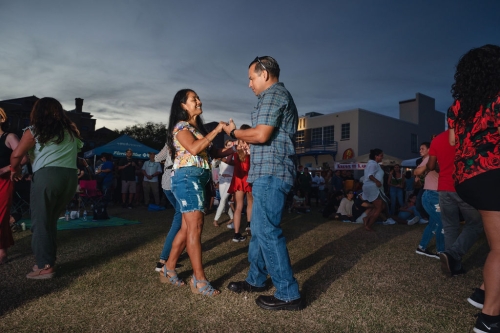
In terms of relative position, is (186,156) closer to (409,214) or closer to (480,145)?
(480,145)

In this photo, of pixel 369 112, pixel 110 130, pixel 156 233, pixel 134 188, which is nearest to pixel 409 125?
pixel 369 112

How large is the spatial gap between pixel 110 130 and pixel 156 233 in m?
60.0

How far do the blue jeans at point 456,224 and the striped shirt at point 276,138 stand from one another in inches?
95.6

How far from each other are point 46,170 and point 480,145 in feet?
13.5

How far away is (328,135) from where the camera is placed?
116ft

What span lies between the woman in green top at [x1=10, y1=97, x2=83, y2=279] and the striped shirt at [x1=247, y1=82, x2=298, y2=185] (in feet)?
7.54

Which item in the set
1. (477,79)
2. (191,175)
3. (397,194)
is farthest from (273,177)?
(397,194)

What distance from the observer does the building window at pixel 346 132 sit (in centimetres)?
3331

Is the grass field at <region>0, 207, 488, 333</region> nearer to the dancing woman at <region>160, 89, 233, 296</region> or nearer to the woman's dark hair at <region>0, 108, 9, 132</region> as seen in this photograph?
the dancing woman at <region>160, 89, 233, 296</region>

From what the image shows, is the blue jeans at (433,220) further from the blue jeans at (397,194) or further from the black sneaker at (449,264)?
the blue jeans at (397,194)

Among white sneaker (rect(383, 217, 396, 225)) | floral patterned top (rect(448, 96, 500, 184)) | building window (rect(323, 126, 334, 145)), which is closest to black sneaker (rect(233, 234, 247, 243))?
floral patterned top (rect(448, 96, 500, 184))

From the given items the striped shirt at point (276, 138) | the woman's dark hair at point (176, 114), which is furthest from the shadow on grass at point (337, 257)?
the woman's dark hair at point (176, 114)

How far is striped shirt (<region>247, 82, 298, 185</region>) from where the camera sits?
2.82m

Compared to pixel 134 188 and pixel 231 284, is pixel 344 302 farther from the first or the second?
pixel 134 188
